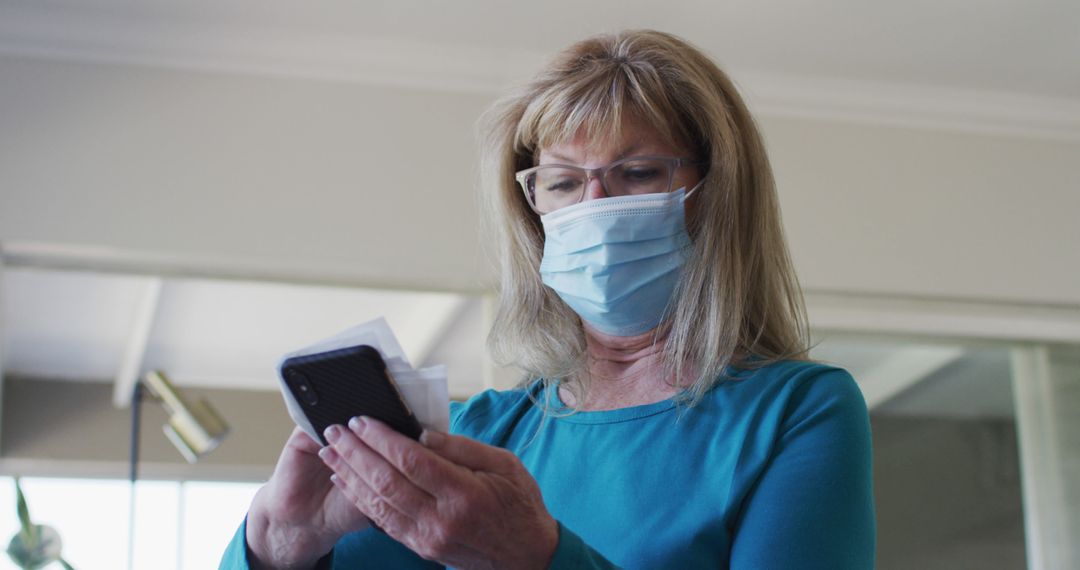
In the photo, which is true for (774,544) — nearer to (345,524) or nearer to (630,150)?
(345,524)

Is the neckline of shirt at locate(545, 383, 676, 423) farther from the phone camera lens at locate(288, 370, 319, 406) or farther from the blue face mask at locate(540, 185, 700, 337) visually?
the phone camera lens at locate(288, 370, 319, 406)

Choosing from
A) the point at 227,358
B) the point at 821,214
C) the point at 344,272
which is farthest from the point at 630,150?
the point at 227,358

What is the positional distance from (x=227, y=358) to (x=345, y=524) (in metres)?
5.75

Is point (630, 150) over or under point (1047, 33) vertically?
over

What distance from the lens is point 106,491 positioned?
6777 millimetres

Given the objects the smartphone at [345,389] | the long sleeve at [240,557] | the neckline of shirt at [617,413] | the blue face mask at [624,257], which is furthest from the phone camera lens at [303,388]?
the blue face mask at [624,257]

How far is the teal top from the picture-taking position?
984 mm

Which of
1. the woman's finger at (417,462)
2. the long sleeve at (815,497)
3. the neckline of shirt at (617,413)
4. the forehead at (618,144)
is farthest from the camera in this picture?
the forehead at (618,144)

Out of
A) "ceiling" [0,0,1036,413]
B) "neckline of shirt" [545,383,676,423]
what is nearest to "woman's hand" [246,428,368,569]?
"neckline of shirt" [545,383,676,423]

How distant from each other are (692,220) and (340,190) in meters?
2.05

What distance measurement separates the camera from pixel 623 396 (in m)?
1.22

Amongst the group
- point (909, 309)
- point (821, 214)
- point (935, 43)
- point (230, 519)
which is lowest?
point (230, 519)

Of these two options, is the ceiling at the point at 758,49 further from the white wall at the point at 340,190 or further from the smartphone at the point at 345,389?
the smartphone at the point at 345,389

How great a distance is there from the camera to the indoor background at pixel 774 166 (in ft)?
10.4
